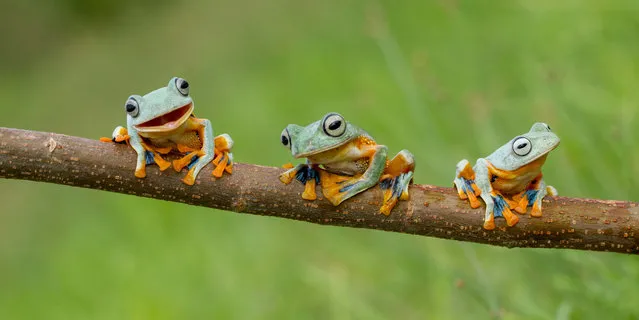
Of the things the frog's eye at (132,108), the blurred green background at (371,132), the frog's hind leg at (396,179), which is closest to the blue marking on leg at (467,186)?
the frog's hind leg at (396,179)

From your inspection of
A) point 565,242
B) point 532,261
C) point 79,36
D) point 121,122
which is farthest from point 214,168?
point 79,36

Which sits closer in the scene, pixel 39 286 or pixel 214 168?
pixel 214 168

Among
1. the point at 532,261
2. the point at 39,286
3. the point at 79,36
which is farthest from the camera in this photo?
the point at 79,36

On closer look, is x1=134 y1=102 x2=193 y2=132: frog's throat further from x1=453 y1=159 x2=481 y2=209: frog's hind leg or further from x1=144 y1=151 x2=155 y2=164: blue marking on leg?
x1=453 y1=159 x2=481 y2=209: frog's hind leg

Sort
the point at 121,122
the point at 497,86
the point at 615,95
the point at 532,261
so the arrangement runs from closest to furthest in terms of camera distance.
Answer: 1. the point at 532,261
2. the point at 615,95
3. the point at 497,86
4. the point at 121,122

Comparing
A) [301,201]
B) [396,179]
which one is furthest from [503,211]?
[301,201]

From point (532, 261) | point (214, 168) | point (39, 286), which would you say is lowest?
point (39, 286)

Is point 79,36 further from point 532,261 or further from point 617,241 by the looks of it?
point 617,241

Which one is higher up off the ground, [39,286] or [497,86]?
[497,86]
